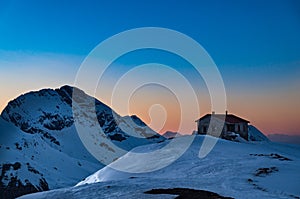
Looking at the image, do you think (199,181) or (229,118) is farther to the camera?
(229,118)

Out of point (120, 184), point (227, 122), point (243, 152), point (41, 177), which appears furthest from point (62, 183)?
point (120, 184)

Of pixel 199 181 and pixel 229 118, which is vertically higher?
pixel 229 118

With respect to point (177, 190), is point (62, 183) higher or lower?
lower

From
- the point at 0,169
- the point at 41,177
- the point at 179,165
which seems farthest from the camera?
the point at 41,177

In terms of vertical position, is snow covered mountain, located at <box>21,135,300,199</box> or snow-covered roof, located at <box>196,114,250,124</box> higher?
snow-covered roof, located at <box>196,114,250,124</box>

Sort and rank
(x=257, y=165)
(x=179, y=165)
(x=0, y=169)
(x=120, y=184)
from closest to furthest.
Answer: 1. (x=120, y=184)
2. (x=257, y=165)
3. (x=179, y=165)
4. (x=0, y=169)

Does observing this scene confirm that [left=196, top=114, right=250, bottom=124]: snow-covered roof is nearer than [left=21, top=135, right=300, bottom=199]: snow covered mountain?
No

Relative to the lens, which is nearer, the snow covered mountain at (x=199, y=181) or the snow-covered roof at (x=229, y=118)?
the snow covered mountain at (x=199, y=181)

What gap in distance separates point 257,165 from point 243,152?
36.8 ft

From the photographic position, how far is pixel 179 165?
30797 millimetres

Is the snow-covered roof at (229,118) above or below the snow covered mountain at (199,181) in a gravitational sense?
above

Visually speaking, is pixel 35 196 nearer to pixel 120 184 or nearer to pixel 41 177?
pixel 120 184

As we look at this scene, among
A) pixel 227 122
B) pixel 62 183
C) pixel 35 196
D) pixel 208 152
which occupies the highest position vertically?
pixel 227 122

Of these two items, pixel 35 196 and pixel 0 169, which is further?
pixel 0 169
